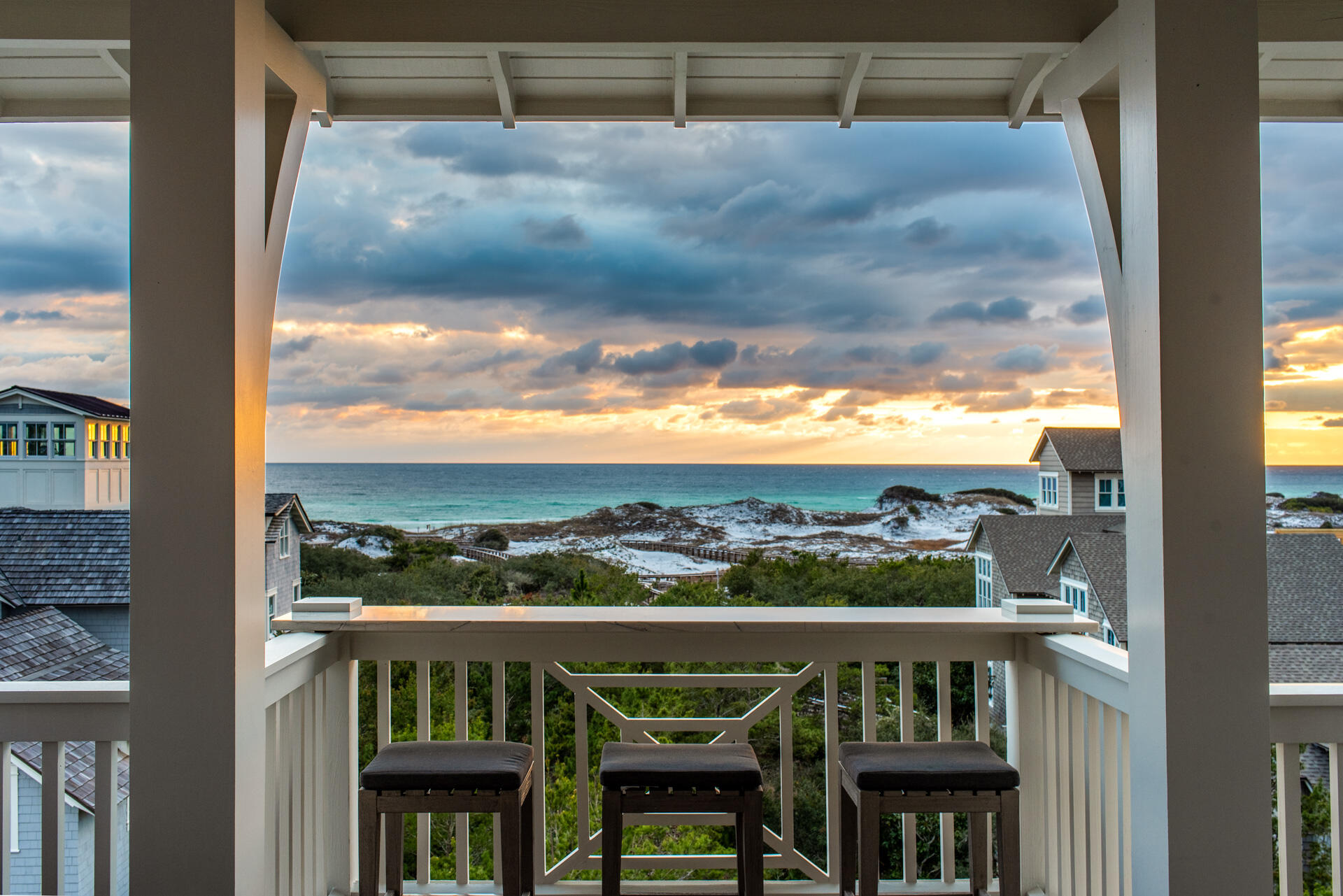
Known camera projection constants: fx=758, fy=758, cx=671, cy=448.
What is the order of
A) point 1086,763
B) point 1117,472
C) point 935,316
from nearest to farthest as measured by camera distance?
1. point 1086,763
2. point 1117,472
3. point 935,316

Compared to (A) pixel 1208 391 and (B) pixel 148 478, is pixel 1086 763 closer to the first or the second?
(A) pixel 1208 391

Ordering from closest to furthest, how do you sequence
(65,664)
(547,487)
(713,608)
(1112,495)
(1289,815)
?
(1289,815), (65,664), (1112,495), (713,608), (547,487)

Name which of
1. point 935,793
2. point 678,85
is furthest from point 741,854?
point 678,85

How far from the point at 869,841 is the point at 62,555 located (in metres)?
2.44


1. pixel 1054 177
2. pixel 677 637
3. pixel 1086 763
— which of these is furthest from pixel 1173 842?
pixel 1054 177

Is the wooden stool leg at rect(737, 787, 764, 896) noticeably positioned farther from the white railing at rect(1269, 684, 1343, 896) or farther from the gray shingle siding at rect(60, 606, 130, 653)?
the gray shingle siding at rect(60, 606, 130, 653)

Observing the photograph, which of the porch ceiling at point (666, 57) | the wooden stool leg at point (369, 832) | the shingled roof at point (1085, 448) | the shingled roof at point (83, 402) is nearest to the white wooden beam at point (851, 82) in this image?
the porch ceiling at point (666, 57)

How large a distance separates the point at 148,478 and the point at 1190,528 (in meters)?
2.18

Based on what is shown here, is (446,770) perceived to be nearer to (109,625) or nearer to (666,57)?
(109,625)

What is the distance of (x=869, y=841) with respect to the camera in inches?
74.6

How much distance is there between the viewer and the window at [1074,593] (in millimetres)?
2408

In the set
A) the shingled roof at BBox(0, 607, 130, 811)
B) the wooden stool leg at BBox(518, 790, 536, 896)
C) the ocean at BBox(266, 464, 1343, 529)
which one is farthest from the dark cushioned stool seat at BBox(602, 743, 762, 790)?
the ocean at BBox(266, 464, 1343, 529)

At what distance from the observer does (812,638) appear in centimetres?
248

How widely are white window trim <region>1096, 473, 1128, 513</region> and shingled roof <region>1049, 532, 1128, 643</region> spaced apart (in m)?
0.08
